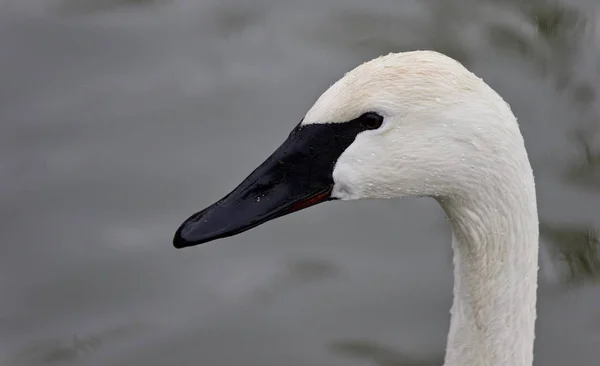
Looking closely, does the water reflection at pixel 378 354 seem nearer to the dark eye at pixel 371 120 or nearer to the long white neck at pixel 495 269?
the long white neck at pixel 495 269

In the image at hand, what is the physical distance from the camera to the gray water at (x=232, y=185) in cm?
568

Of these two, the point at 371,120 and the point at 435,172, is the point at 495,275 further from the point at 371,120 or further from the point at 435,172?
the point at 371,120

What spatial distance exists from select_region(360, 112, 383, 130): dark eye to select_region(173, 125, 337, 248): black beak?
220 mm

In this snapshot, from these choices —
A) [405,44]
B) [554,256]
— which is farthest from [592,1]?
[554,256]

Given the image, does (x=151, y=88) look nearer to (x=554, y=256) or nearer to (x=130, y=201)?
(x=130, y=201)

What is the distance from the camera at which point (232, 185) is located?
20.2 feet

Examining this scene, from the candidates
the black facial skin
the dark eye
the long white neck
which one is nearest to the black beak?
the black facial skin

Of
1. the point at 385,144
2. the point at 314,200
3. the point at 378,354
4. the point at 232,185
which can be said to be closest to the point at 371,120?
the point at 385,144

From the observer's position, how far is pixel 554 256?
6.01 metres

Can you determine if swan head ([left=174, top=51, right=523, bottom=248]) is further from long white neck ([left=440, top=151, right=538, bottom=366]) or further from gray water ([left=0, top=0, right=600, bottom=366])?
gray water ([left=0, top=0, right=600, bottom=366])

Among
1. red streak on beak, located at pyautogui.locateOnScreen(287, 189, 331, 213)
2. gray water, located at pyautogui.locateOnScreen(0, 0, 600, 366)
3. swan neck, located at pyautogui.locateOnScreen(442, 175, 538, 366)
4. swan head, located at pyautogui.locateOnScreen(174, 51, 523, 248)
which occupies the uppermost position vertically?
gray water, located at pyautogui.locateOnScreen(0, 0, 600, 366)

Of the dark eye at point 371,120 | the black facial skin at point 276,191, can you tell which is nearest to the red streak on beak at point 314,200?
the black facial skin at point 276,191

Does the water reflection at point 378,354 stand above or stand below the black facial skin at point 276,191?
above

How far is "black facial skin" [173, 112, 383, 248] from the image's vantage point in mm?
3869
